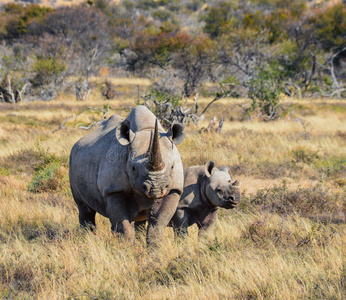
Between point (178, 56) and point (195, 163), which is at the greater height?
point (195, 163)

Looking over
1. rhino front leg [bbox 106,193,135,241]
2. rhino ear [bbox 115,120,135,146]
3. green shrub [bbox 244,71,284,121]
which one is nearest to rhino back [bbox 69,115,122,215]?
rhino front leg [bbox 106,193,135,241]

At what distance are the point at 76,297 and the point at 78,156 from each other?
2378 millimetres

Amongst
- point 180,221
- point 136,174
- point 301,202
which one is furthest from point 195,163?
point 136,174

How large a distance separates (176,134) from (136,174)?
0.76 metres

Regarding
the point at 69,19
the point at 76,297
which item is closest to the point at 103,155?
the point at 76,297

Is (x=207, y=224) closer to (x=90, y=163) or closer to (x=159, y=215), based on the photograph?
(x=159, y=215)

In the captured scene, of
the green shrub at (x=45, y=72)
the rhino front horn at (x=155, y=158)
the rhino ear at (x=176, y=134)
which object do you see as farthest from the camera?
the green shrub at (x=45, y=72)

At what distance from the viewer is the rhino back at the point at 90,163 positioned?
5.02 m

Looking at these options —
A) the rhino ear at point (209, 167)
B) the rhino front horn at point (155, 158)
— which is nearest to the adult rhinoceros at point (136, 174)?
the rhino front horn at point (155, 158)

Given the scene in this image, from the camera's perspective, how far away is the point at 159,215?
4504 millimetres

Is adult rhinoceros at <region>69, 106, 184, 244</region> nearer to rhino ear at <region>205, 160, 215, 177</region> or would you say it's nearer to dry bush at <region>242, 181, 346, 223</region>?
rhino ear at <region>205, 160, 215, 177</region>

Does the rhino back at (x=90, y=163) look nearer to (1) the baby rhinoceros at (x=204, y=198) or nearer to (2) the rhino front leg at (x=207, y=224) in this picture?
(1) the baby rhinoceros at (x=204, y=198)

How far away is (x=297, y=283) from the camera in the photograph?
12.8 feet

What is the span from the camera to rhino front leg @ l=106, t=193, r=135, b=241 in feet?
14.5
